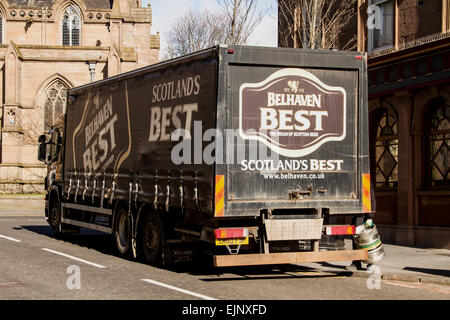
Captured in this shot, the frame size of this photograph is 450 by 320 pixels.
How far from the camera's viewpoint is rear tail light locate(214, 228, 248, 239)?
10258mm

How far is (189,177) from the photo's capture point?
10977 millimetres

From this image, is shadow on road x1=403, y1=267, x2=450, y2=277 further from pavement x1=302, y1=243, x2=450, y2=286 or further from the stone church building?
the stone church building

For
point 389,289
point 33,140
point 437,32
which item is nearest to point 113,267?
point 389,289

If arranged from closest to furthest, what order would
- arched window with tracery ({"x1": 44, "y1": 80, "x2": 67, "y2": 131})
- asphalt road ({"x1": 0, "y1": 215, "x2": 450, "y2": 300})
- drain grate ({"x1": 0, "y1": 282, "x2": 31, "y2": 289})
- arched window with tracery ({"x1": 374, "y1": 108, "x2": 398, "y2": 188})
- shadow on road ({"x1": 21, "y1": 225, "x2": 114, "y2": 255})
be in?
asphalt road ({"x1": 0, "y1": 215, "x2": 450, "y2": 300}), drain grate ({"x1": 0, "y1": 282, "x2": 31, "y2": 289}), shadow on road ({"x1": 21, "y1": 225, "x2": 114, "y2": 255}), arched window with tracery ({"x1": 374, "y1": 108, "x2": 398, "y2": 188}), arched window with tracery ({"x1": 44, "y1": 80, "x2": 67, "y2": 131})

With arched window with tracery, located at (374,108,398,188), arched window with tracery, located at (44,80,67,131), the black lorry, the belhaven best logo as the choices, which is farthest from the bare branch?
arched window with tracery, located at (44,80,67,131)

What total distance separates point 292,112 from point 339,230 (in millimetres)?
2141

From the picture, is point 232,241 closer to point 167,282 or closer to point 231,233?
point 231,233

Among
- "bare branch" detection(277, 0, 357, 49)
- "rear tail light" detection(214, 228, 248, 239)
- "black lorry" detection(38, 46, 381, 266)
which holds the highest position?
"bare branch" detection(277, 0, 357, 49)

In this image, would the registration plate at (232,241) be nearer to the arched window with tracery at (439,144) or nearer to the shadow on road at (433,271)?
the shadow on road at (433,271)

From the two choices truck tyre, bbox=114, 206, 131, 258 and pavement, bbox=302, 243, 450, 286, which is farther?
truck tyre, bbox=114, 206, 131, 258

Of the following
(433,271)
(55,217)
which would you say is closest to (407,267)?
(433,271)

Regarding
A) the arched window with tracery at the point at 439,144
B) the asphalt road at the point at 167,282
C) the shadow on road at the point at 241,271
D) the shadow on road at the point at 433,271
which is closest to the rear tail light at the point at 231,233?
the asphalt road at the point at 167,282

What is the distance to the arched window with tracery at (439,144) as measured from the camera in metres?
16.1

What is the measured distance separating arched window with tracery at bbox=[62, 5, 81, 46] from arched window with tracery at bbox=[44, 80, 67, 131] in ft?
29.2
